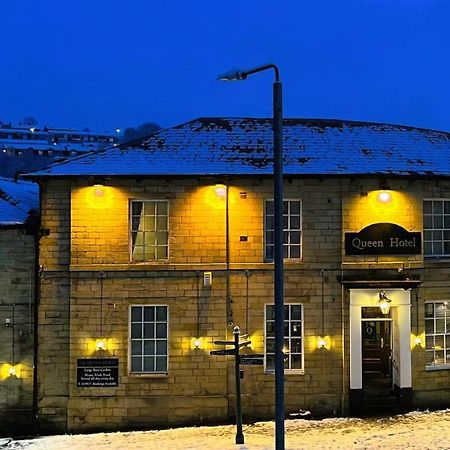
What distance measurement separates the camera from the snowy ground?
12859 millimetres

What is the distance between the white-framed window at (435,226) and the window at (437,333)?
1493 mm

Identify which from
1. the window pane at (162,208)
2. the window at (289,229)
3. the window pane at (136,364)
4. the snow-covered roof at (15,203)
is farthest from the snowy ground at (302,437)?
the snow-covered roof at (15,203)

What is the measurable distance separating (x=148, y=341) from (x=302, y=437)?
15.2 feet

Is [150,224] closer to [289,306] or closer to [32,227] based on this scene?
[32,227]

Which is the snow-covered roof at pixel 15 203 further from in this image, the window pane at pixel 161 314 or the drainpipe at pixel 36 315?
the window pane at pixel 161 314

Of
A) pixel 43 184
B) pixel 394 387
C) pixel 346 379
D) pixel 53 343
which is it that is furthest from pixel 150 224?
pixel 394 387

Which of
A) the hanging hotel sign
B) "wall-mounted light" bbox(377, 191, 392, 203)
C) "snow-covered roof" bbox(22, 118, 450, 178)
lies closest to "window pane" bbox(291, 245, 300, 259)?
the hanging hotel sign

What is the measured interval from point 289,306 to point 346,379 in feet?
8.00

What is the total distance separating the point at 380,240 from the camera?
51.0ft

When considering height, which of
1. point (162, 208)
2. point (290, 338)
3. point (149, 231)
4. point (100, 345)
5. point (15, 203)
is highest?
point (15, 203)

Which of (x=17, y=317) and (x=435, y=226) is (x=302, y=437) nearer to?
(x=435, y=226)

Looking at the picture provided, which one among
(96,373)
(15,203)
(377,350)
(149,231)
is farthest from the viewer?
(377,350)

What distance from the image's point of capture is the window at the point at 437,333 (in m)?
16.0

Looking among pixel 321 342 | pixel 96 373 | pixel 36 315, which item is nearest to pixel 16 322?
pixel 36 315
